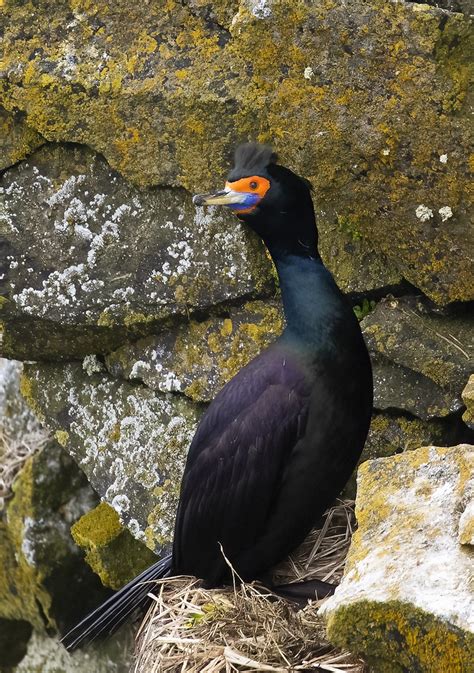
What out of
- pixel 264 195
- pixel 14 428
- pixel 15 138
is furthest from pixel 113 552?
pixel 264 195

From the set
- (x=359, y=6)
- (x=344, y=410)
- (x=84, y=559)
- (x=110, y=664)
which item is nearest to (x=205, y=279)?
(x=344, y=410)

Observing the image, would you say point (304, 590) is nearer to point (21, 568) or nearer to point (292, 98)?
point (292, 98)

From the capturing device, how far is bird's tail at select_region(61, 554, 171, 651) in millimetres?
4008

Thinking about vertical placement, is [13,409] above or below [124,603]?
above

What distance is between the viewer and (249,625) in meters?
3.26

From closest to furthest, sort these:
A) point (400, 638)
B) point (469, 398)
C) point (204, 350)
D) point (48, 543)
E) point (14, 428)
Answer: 1. point (400, 638)
2. point (469, 398)
3. point (204, 350)
4. point (48, 543)
5. point (14, 428)

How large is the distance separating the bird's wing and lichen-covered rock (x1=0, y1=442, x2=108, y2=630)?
141 cm

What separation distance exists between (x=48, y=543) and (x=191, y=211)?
189 cm

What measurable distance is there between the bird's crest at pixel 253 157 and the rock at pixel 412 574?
3.59 feet

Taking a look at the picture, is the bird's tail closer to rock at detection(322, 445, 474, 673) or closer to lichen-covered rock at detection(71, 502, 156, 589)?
lichen-covered rock at detection(71, 502, 156, 589)

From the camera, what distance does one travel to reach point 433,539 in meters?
2.58

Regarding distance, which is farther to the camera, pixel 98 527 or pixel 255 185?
pixel 98 527

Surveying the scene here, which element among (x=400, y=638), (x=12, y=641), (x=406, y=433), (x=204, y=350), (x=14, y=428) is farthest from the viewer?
(x=14, y=428)

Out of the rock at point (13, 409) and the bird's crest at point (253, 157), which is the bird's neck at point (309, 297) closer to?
the bird's crest at point (253, 157)
